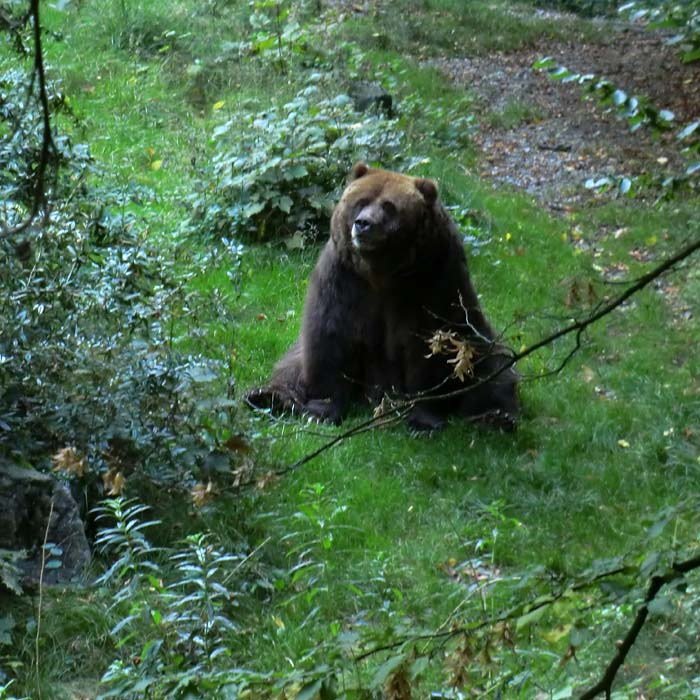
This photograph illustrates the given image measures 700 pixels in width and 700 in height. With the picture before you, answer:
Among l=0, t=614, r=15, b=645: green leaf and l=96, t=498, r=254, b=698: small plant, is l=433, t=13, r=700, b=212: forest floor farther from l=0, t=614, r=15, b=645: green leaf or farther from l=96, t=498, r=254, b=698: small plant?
l=0, t=614, r=15, b=645: green leaf

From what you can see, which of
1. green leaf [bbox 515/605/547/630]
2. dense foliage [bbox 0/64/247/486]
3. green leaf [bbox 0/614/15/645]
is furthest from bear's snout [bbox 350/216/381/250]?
green leaf [bbox 515/605/547/630]

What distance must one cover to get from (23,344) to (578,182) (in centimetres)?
947

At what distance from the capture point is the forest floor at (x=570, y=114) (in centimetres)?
1475

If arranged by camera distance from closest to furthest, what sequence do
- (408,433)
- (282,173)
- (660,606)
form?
(660,606) < (408,433) < (282,173)

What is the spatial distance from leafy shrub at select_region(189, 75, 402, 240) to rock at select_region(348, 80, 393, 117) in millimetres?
1818

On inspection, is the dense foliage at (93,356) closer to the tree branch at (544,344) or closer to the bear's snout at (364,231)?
the bear's snout at (364,231)

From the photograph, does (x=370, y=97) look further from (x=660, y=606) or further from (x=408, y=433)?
(x=660, y=606)

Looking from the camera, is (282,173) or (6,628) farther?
(282,173)

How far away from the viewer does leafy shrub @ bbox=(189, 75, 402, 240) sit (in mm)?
11136

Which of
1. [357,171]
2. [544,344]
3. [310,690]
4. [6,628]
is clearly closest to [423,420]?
[357,171]

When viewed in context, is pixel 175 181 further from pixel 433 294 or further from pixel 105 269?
pixel 105 269

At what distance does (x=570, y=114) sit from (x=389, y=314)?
9.35 meters

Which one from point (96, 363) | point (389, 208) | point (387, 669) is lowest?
point (387, 669)

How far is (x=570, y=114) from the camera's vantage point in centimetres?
1684
